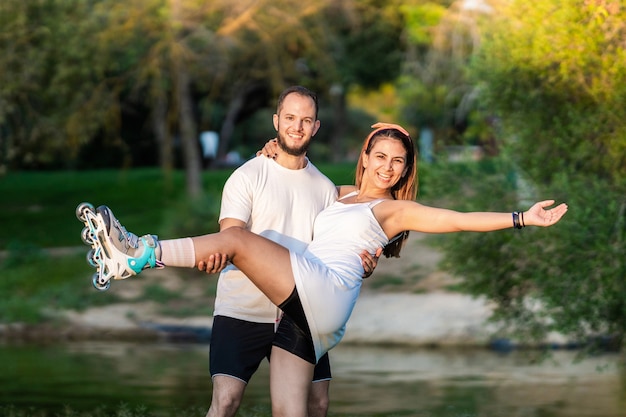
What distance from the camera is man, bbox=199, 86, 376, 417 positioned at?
6.24 m

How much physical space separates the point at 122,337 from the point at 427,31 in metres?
11.9

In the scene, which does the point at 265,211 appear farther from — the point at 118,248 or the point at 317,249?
the point at 118,248

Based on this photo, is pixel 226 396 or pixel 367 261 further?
pixel 226 396

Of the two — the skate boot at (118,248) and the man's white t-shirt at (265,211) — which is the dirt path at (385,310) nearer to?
the man's white t-shirt at (265,211)

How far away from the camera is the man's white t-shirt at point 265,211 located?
622 centimetres

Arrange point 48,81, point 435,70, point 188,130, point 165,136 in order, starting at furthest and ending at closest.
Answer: point 435,70 → point 188,130 → point 165,136 → point 48,81

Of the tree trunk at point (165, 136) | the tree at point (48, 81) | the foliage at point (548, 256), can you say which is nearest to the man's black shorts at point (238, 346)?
the foliage at point (548, 256)

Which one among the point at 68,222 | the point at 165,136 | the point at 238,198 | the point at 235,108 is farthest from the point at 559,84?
the point at 235,108

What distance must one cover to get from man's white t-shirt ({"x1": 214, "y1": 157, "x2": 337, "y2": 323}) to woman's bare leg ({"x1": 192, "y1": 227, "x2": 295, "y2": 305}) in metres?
0.49

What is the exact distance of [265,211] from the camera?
6246 mm

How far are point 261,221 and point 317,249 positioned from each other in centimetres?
38

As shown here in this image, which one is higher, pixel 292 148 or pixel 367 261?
pixel 292 148

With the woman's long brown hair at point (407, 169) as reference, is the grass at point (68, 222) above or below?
above

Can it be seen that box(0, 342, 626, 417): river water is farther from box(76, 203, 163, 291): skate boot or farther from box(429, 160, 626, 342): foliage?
box(76, 203, 163, 291): skate boot
